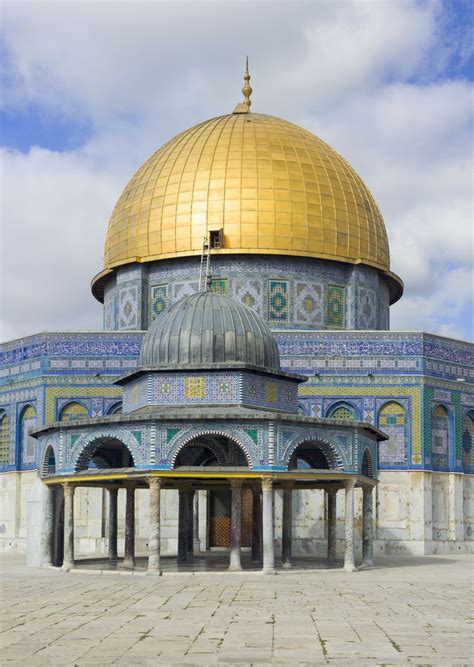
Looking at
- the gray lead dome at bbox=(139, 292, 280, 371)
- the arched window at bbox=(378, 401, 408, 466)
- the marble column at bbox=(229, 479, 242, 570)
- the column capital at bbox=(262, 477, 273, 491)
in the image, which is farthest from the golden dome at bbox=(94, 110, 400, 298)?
the column capital at bbox=(262, 477, 273, 491)

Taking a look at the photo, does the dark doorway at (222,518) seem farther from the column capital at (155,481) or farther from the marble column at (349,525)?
the column capital at (155,481)

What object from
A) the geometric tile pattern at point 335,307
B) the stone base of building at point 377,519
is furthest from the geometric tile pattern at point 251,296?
the stone base of building at point 377,519

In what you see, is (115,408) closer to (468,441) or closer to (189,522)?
(189,522)

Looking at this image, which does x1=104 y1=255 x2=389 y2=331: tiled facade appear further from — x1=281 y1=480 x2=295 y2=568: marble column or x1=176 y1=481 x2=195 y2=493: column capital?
x1=281 y1=480 x2=295 y2=568: marble column

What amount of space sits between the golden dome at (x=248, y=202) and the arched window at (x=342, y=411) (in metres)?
5.07

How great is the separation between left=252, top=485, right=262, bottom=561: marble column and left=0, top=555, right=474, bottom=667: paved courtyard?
2.62 m

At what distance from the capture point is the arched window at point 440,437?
3052 cm

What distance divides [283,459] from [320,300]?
13.0m

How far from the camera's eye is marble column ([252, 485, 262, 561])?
76.2ft

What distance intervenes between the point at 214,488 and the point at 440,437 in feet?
29.6

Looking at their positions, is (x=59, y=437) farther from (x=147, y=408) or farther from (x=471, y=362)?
(x=471, y=362)

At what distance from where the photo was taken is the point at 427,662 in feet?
34.7

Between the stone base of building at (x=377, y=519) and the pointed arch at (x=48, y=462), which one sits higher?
the pointed arch at (x=48, y=462)

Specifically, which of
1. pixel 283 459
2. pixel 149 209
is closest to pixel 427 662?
pixel 283 459
